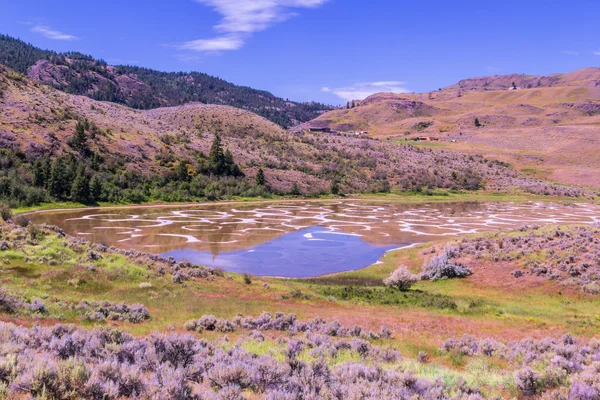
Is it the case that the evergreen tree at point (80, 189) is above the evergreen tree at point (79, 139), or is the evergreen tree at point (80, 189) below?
below

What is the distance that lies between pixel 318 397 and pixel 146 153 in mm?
92804

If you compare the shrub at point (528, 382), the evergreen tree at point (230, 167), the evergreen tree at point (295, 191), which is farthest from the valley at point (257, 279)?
the evergreen tree at point (295, 191)

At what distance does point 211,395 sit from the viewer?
696 cm

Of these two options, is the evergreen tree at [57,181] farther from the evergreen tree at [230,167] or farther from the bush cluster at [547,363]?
the bush cluster at [547,363]

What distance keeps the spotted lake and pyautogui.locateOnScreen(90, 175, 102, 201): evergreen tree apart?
5663mm

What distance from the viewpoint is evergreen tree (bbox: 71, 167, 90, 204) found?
217ft

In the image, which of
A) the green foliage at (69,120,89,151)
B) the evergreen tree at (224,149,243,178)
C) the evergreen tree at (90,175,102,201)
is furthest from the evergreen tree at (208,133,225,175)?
the evergreen tree at (90,175,102,201)

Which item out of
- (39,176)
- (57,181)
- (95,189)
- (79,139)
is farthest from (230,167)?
(39,176)

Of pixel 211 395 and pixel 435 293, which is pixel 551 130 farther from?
pixel 211 395

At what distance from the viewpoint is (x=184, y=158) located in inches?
3895

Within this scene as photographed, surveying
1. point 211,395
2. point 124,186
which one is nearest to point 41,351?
point 211,395

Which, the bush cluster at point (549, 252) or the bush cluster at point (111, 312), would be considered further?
the bush cluster at point (549, 252)

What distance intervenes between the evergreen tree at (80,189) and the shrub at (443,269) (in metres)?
54.0

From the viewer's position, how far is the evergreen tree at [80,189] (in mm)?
66250
